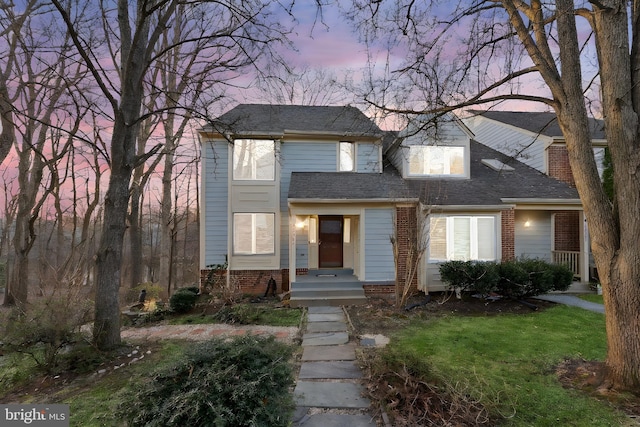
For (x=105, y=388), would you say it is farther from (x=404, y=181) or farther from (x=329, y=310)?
(x=404, y=181)

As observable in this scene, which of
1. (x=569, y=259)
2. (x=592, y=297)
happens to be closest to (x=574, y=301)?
(x=592, y=297)

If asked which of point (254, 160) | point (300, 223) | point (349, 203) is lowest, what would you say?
point (300, 223)

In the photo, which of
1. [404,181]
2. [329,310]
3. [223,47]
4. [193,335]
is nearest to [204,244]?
[193,335]

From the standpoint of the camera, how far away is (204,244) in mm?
10711

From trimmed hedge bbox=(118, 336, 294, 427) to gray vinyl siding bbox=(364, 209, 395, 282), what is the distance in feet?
22.4

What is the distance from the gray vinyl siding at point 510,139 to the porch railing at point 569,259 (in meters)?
3.37

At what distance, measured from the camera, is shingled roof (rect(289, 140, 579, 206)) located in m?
9.69

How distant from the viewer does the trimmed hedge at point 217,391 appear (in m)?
2.56

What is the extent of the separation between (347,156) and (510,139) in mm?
8029

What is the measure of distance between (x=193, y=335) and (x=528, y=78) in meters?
8.15

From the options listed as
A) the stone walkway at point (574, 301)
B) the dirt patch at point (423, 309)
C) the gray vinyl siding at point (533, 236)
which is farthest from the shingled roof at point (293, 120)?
the stone walkway at point (574, 301)

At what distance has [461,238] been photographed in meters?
9.88

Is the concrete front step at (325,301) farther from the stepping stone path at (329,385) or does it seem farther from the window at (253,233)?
the window at (253,233)

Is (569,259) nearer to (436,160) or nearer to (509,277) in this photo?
(509,277)
